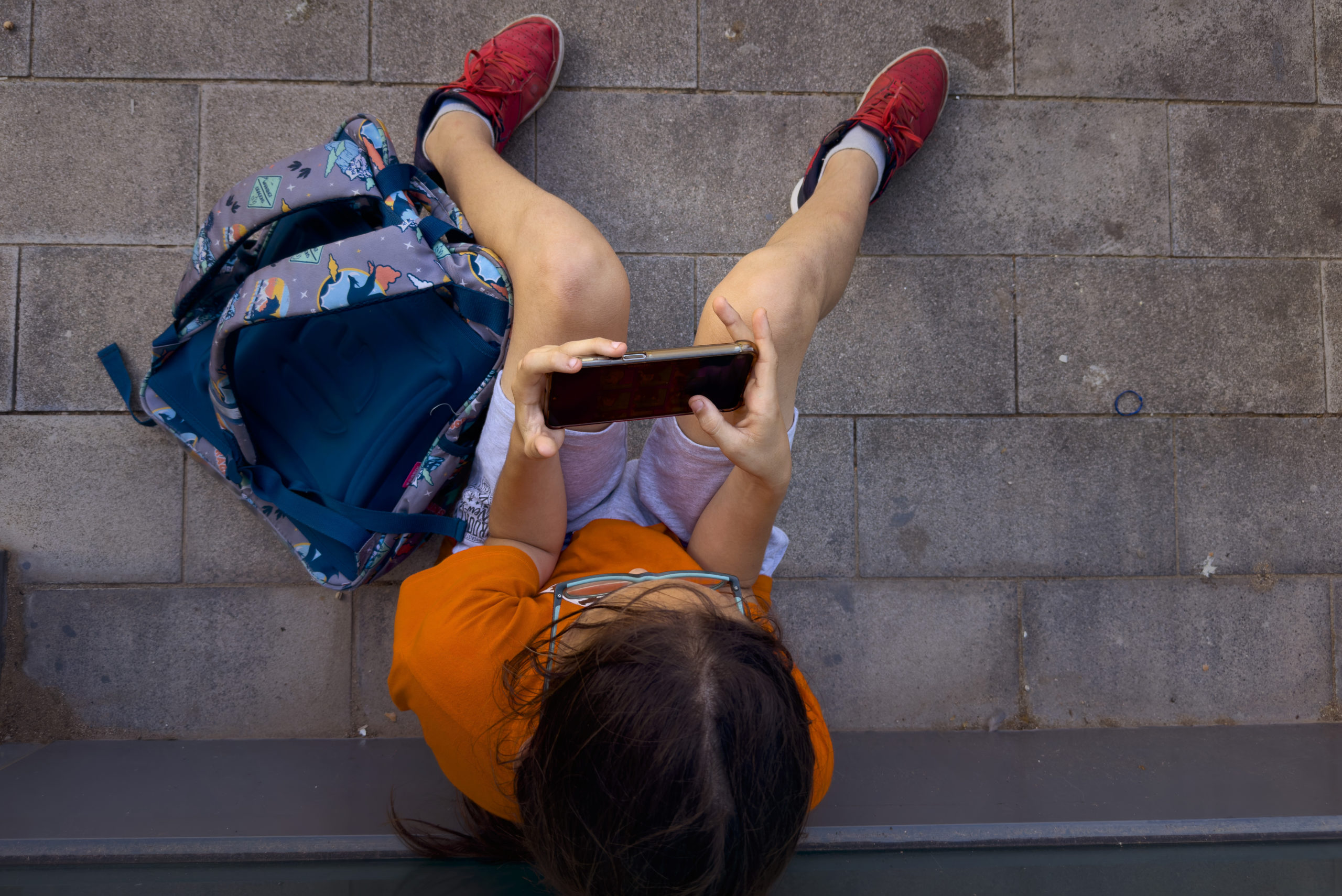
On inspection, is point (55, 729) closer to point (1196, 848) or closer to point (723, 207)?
point (723, 207)

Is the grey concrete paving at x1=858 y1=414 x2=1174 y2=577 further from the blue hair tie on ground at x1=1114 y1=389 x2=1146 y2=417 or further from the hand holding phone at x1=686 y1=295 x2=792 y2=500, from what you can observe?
the hand holding phone at x1=686 y1=295 x2=792 y2=500

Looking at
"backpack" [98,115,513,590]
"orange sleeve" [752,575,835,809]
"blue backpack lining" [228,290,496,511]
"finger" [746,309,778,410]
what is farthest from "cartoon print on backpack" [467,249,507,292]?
"orange sleeve" [752,575,835,809]

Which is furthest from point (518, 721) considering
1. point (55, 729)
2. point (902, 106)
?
point (902, 106)

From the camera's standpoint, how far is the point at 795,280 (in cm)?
152

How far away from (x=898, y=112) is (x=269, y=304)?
1757 millimetres

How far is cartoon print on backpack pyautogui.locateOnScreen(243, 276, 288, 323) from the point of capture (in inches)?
57.4

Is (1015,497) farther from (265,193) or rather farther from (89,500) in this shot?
(89,500)

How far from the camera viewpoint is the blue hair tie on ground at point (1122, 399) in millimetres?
2242

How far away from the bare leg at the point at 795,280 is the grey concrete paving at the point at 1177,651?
1261mm

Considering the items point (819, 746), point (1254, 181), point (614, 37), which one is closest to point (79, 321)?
point (614, 37)

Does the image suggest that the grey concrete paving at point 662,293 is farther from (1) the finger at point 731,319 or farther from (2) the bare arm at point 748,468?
(1) the finger at point 731,319

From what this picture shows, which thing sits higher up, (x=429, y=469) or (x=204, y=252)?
(x=204, y=252)

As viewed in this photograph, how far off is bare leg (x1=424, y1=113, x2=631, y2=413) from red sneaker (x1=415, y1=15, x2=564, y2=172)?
465 millimetres

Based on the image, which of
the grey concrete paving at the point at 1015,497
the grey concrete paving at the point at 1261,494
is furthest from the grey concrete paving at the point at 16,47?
the grey concrete paving at the point at 1261,494
